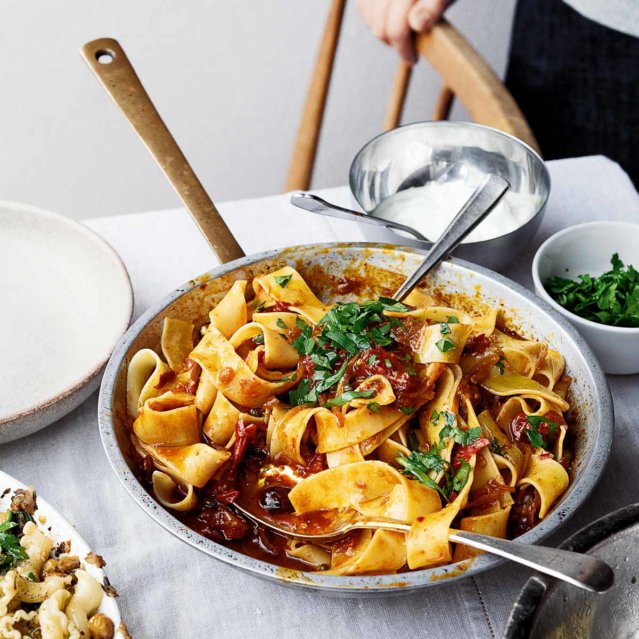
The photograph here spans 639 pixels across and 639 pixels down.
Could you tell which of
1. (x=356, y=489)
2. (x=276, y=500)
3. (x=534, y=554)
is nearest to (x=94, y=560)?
(x=276, y=500)

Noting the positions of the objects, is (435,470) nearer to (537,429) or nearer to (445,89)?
(537,429)

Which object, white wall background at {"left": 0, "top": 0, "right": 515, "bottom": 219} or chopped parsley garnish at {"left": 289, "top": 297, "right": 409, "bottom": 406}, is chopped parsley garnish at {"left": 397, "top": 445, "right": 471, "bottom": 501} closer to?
chopped parsley garnish at {"left": 289, "top": 297, "right": 409, "bottom": 406}

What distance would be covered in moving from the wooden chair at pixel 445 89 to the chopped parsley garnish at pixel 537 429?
88 cm

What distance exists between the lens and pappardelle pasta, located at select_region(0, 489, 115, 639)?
1.22 metres

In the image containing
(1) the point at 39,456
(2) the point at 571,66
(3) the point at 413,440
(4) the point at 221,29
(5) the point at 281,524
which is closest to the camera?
(5) the point at 281,524

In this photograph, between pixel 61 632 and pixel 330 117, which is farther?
pixel 330 117

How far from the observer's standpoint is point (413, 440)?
146 centimetres

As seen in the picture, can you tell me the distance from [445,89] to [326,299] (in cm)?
113

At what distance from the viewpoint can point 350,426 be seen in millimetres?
1384

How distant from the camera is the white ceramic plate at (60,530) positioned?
125cm

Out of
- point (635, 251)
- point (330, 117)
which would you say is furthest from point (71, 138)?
point (635, 251)

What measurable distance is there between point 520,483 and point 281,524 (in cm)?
40

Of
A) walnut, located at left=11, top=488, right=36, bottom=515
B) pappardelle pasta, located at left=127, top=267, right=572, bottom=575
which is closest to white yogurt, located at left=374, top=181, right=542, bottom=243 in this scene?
→ pappardelle pasta, located at left=127, top=267, right=572, bottom=575

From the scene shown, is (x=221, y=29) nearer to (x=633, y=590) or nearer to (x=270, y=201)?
(x=270, y=201)
